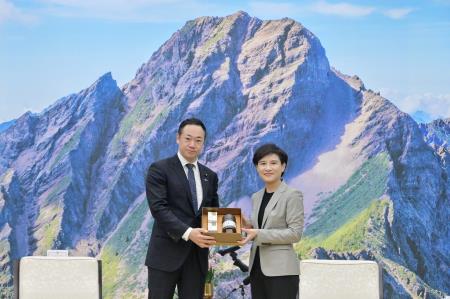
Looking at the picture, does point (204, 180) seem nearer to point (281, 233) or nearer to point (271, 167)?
point (271, 167)

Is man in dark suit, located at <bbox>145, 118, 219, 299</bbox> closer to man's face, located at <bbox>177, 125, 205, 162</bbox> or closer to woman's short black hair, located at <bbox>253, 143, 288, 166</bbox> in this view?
man's face, located at <bbox>177, 125, 205, 162</bbox>

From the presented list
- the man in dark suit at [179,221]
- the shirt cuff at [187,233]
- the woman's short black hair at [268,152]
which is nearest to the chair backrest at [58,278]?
the man in dark suit at [179,221]

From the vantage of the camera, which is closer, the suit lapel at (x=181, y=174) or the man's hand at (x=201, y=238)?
the man's hand at (x=201, y=238)

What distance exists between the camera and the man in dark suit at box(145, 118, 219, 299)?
360 centimetres

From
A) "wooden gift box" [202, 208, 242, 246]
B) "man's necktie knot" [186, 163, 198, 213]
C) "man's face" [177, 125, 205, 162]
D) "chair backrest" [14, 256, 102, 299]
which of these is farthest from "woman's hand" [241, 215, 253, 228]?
"chair backrest" [14, 256, 102, 299]

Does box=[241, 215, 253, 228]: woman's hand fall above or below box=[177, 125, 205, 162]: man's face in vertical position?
below

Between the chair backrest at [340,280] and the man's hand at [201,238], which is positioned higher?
the man's hand at [201,238]

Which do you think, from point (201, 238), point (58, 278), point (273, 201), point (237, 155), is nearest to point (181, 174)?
point (201, 238)

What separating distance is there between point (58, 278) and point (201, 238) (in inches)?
32.4

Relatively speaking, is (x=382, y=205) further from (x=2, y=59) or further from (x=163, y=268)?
(x=163, y=268)

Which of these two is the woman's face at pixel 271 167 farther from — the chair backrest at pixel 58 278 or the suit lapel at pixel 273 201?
the chair backrest at pixel 58 278

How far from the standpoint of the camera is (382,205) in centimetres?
845

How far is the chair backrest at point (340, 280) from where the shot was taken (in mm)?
3725

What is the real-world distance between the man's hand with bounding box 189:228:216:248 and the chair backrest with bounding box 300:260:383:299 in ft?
1.64
